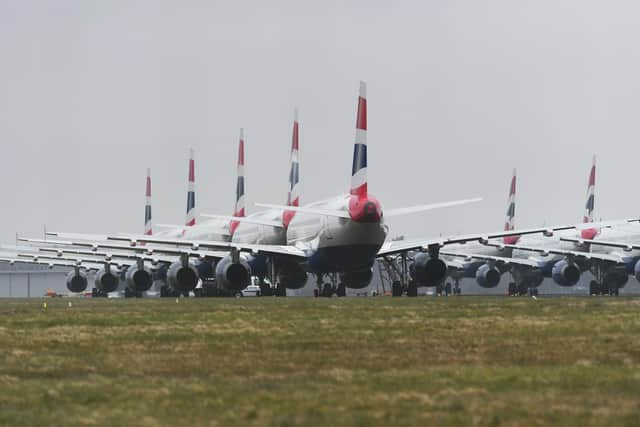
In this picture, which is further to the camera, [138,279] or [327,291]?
[138,279]

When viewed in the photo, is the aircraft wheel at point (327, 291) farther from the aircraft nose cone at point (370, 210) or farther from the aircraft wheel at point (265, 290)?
the aircraft nose cone at point (370, 210)

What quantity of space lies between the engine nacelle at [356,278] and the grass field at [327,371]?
39393mm

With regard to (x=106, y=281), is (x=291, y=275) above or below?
below

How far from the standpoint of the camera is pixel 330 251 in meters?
73.2

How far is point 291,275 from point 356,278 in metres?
4.49

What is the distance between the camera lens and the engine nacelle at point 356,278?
260 ft

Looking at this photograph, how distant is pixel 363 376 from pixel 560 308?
24.5 meters

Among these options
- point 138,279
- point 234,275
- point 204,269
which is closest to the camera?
point 234,275

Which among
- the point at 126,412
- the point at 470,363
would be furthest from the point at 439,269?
the point at 126,412

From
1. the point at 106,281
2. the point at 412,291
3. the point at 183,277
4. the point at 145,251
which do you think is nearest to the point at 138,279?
the point at 145,251

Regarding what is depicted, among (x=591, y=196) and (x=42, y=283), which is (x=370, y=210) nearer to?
(x=591, y=196)

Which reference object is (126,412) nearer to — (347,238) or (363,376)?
(363,376)

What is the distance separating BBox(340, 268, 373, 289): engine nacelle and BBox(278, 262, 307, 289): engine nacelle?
252cm

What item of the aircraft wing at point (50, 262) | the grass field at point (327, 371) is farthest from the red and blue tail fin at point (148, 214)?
the grass field at point (327, 371)
